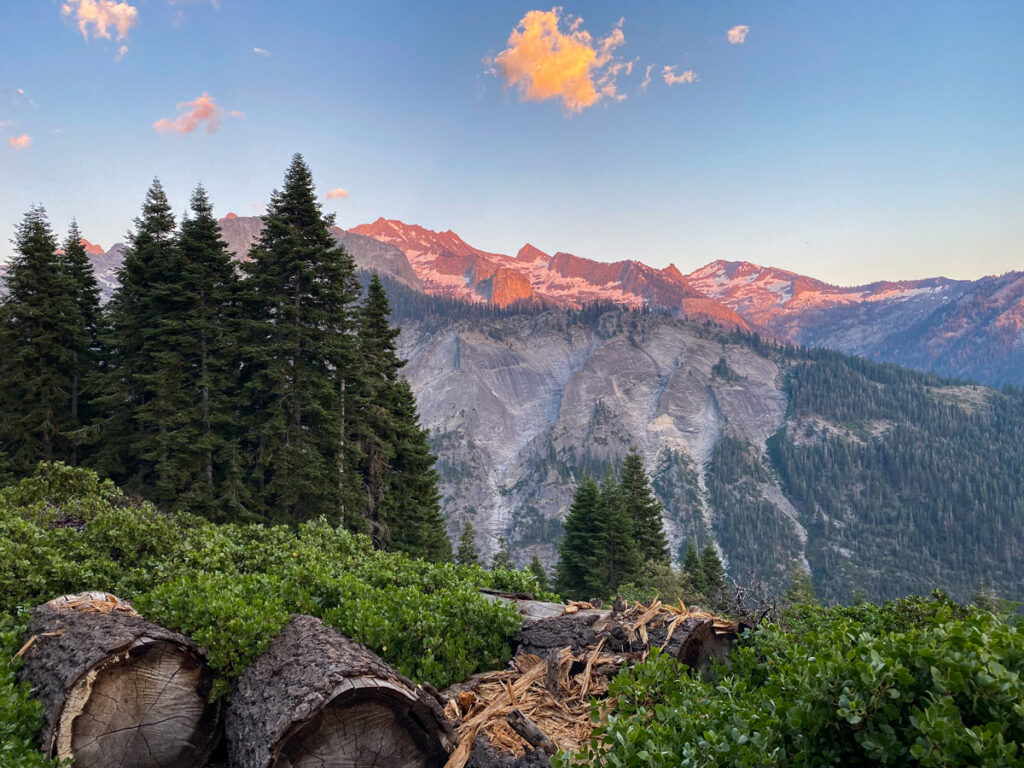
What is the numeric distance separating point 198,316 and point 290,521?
30.2 ft

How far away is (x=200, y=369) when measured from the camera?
70.4 ft

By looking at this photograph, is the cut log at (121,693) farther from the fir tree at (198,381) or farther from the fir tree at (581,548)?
the fir tree at (581,548)

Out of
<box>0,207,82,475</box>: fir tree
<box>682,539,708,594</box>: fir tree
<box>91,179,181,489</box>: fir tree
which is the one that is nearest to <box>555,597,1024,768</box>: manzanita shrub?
<box>91,179,181,489</box>: fir tree

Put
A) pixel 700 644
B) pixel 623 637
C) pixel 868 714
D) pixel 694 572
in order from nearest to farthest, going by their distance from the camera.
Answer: pixel 868 714, pixel 700 644, pixel 623 637, pixel 694 572

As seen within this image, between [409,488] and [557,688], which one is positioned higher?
[557,688]

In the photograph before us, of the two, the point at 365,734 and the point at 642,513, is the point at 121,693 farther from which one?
the point at 642,513

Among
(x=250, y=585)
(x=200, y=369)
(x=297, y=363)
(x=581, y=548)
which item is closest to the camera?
(x=250, y=585)

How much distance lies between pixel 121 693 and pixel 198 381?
1785 centimetres

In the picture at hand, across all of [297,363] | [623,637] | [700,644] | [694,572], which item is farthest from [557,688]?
[694,572]

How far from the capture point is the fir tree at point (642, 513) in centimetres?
4922

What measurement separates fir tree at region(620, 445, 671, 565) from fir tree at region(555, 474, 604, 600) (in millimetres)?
5550

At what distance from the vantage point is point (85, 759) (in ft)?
16.5

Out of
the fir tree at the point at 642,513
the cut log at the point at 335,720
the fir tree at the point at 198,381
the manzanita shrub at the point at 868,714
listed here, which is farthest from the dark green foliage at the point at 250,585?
the fir tree at the point at 642,513

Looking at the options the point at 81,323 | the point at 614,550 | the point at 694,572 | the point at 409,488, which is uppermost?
the point at 81,323
